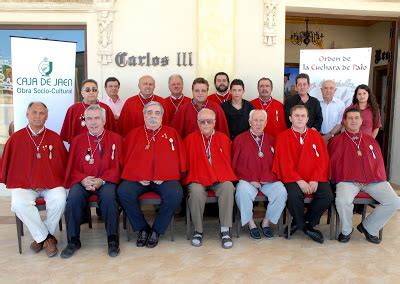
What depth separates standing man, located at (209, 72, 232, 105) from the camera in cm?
507

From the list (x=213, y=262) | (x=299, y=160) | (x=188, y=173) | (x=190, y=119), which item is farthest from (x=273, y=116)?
(x=213, y=262)

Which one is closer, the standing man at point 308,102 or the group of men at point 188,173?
the group of men at point 188,173

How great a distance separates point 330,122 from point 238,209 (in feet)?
6.36

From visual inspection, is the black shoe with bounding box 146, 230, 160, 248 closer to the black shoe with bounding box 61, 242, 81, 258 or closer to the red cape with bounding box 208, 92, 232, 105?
the black shoe with bounding box 61, 242, 81, 258

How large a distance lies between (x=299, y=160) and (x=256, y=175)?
498mm

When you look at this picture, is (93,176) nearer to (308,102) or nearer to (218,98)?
(218,98)

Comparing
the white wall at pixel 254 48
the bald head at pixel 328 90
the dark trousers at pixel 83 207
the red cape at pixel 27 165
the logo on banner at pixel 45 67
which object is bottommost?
the dark trousers at pixel 83 207

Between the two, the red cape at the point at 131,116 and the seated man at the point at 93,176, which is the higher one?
the red cape at the point at 131,116

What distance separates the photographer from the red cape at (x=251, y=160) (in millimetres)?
4227

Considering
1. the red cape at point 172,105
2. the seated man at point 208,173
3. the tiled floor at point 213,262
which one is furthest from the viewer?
the red cape at point 172,105

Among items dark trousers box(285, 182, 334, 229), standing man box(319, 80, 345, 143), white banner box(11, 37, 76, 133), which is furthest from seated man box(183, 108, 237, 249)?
white banner box(11, 37, 76, 133)

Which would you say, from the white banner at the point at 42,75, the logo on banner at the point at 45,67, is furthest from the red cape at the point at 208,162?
the logo on banner at the point at 45,67

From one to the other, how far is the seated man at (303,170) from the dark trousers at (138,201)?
3.70ft

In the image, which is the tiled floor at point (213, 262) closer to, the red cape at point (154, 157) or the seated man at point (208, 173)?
the seated man at point (208, 173)
